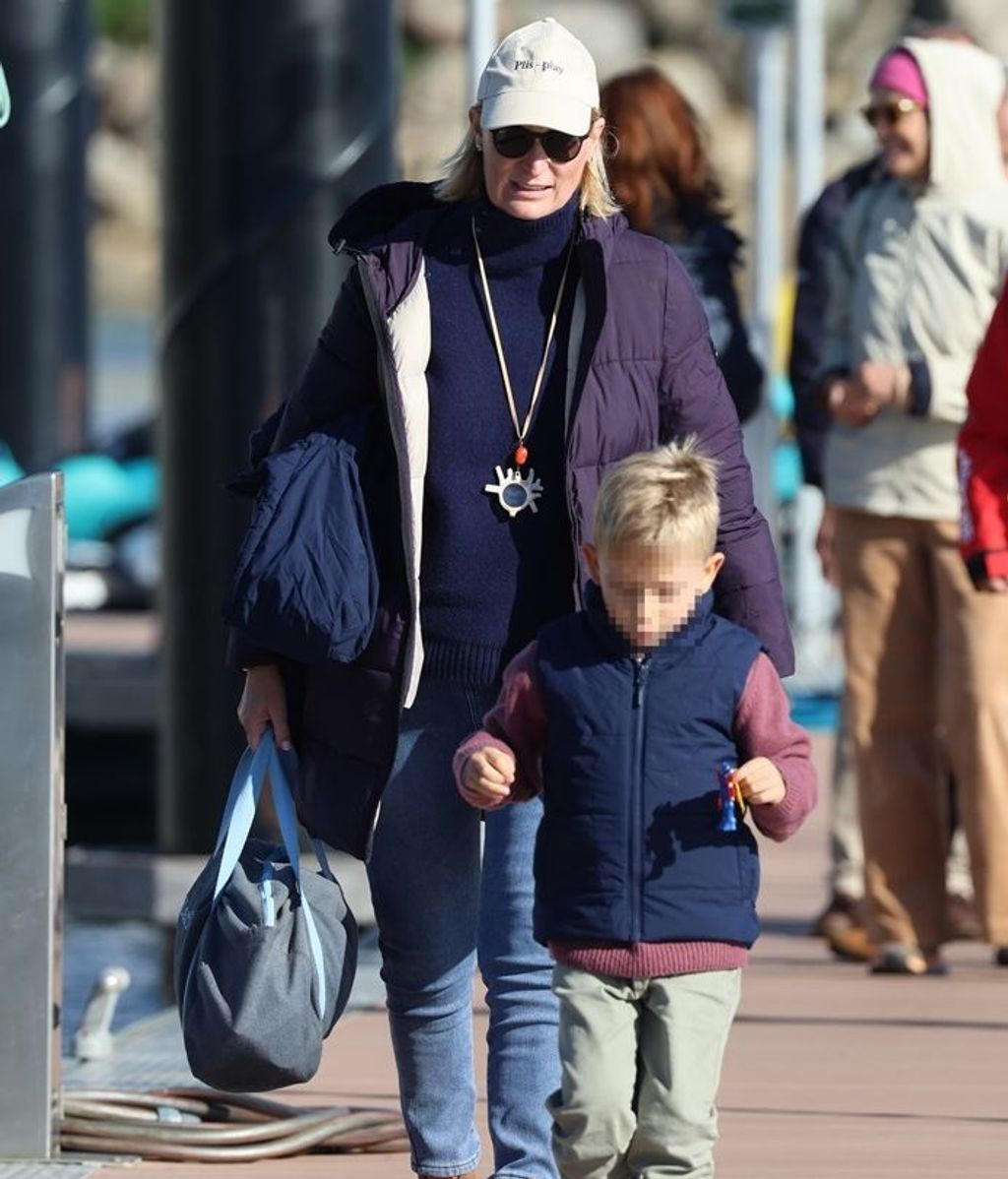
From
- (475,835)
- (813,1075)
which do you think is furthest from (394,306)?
(813,1075)

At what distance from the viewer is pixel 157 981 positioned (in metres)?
8.45

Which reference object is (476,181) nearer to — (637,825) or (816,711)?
(637,825)

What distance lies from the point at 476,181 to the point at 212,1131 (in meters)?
1.83

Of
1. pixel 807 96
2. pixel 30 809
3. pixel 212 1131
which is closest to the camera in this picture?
pixel 30 809

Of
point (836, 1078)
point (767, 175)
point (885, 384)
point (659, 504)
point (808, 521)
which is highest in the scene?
point (767, 175)

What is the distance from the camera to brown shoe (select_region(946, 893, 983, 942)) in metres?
7.32

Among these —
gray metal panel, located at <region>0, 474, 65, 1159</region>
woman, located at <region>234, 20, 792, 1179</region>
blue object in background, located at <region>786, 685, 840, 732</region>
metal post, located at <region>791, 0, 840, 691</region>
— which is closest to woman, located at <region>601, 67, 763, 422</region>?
gray metal panel, located at <region>0, 474, 65, 1159</region>

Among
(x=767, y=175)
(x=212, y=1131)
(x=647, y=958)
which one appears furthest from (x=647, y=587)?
(x=767, y=175)

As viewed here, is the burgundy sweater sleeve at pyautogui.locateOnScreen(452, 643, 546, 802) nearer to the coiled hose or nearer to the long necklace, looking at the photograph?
the long necklace

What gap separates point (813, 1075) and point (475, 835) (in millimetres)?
1752

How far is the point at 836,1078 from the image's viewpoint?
6191 mm

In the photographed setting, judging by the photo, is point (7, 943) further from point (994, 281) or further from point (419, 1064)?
point (994, 281)

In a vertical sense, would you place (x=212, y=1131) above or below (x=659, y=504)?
below

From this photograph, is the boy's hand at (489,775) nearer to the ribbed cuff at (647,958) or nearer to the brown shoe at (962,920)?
the ribbed cuff at (647,958)
